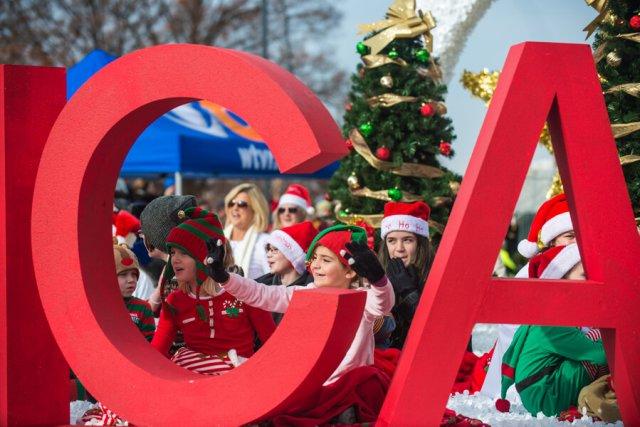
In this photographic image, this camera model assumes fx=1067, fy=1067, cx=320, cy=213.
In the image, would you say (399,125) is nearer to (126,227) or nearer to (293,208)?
(293,208)

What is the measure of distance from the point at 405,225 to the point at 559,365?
205 cm

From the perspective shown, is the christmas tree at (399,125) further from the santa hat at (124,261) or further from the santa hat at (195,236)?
the santa hat at (195,236)

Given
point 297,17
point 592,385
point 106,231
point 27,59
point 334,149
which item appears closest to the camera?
point 334,149

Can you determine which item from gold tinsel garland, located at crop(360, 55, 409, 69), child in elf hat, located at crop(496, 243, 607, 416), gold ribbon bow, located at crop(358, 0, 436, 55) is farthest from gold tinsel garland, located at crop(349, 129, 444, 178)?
child in elf hat, located at crop(496, 243, 607, 416)

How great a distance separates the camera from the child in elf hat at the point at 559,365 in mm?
5238

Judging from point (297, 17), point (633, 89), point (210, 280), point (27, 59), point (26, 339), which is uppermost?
point (297, 17)

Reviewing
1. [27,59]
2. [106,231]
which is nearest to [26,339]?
[106,231]

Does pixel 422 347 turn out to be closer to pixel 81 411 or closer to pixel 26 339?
pixel 26 339

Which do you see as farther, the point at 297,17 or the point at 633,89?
the point at 297,17

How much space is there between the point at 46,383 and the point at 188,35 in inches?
982

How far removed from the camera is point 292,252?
6.89 m

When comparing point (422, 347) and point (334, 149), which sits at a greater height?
point (334, 149)

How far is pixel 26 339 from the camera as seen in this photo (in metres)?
4.30

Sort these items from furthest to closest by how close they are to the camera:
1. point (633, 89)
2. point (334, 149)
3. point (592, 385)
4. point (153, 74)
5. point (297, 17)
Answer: point (297, 17) → point (633, 89) → point (592, 385) → point (153, 74) → point (334, 149)
